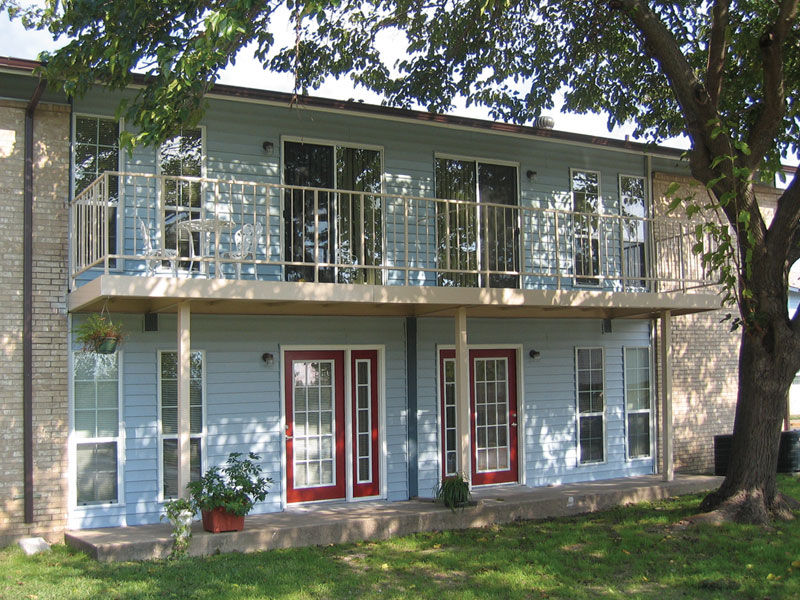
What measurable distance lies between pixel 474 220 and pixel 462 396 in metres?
3.05

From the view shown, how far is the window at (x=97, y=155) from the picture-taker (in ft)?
31.0

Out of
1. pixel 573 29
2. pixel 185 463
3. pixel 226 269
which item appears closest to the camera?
pixel 185 463

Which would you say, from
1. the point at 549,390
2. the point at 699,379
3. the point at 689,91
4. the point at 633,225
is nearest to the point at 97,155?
the point at 689,91

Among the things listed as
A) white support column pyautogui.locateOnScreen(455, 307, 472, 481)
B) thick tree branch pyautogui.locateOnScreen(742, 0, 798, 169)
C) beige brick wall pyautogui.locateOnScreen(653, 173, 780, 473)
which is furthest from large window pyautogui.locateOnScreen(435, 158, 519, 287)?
thick tree branch pyautogui.locateOnScreen(742, 0, 798, 169)

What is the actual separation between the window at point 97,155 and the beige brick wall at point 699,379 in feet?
28.9

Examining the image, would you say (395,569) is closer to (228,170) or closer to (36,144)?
(228,170)

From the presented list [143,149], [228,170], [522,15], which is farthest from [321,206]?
[522,15]

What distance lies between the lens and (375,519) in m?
9.51

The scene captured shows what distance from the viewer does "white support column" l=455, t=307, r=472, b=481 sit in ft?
33.5

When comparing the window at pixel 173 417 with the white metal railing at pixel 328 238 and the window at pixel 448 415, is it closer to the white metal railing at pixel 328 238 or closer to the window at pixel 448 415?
the white metal railing at pixel 328 238

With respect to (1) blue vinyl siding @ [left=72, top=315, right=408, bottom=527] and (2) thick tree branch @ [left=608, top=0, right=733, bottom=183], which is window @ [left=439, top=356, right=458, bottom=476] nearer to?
(1) blue vinyl siding @ [left=72, top=315, right=408, bottom=527]

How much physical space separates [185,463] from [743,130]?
8.90 meters

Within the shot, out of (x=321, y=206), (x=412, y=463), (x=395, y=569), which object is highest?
(x=321, y=206)

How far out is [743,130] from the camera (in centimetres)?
1164
